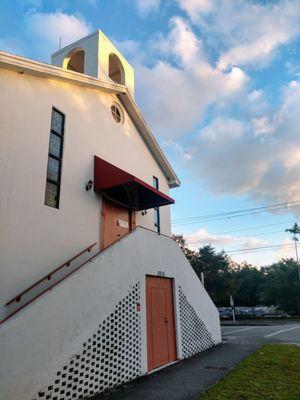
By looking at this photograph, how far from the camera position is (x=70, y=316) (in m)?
5.88

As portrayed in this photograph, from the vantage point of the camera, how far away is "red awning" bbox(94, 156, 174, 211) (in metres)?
9.24

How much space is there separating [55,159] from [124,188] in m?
2.36

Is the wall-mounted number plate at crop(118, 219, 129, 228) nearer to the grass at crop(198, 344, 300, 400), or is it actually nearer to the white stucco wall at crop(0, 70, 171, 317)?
the white stucco wall at crop(0, 70, 171, 317)

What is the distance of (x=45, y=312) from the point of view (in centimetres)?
537

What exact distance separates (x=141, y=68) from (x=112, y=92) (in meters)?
3.36

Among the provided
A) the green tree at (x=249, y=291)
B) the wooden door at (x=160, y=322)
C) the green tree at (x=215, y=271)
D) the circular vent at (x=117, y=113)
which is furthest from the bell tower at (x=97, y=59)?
the green tree at (x=249, y=291)

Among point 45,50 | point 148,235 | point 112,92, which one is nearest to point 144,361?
point 148,235

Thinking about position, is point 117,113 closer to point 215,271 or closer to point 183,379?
point 183,379

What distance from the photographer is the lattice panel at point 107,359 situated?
561cm

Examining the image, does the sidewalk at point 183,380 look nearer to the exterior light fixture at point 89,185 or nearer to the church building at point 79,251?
the church building at point 79,251

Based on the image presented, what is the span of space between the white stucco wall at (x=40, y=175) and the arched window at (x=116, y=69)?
7.62ft

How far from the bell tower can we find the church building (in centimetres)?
5

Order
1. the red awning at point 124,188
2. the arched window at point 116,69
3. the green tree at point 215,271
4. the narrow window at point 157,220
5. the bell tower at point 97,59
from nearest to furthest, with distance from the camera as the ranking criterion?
the red awning at point 124,188 → the bell tower at point 97,59 → the arched window at point 116,69 → the narrow window at point 157,220 → the green tree at point 215,271

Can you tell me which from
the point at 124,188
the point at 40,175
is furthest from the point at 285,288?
the point at 40,175
